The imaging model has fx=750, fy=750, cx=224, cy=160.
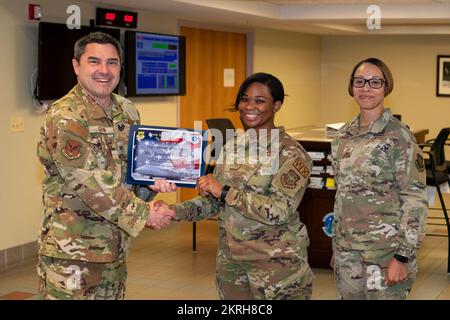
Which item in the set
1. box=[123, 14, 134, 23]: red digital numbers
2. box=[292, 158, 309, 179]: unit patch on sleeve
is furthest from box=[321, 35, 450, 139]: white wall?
box=[292, 158, 309, 179]: unit patch on sleeve

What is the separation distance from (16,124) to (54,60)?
0.65 meters

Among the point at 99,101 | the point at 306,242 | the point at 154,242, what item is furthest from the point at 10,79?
the point at 306,242

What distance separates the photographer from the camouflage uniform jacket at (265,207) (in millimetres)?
2967

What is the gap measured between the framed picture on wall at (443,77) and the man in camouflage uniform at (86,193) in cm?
995

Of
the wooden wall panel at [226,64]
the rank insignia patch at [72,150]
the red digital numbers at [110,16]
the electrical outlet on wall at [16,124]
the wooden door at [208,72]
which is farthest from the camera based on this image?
the wooden wall panel at [226,64]

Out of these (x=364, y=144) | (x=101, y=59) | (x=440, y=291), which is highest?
(x=101, y=59)

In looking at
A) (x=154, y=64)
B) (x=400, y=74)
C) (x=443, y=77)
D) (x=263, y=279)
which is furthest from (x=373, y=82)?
(x=400, y=74)

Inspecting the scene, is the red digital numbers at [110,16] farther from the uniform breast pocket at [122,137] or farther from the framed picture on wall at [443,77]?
the framed picture on wall at [443,77]

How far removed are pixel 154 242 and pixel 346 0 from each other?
338cm

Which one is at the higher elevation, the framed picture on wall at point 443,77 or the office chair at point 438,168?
the framed picture on wall at point 443,77

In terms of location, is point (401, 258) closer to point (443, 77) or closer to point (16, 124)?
point (16, 124)

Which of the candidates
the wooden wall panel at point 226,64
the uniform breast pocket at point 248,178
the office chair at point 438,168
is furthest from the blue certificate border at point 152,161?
the wooden wall panel at point 226,64

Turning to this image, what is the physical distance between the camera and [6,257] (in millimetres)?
6312

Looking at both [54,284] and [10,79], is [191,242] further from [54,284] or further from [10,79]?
[54,284]
